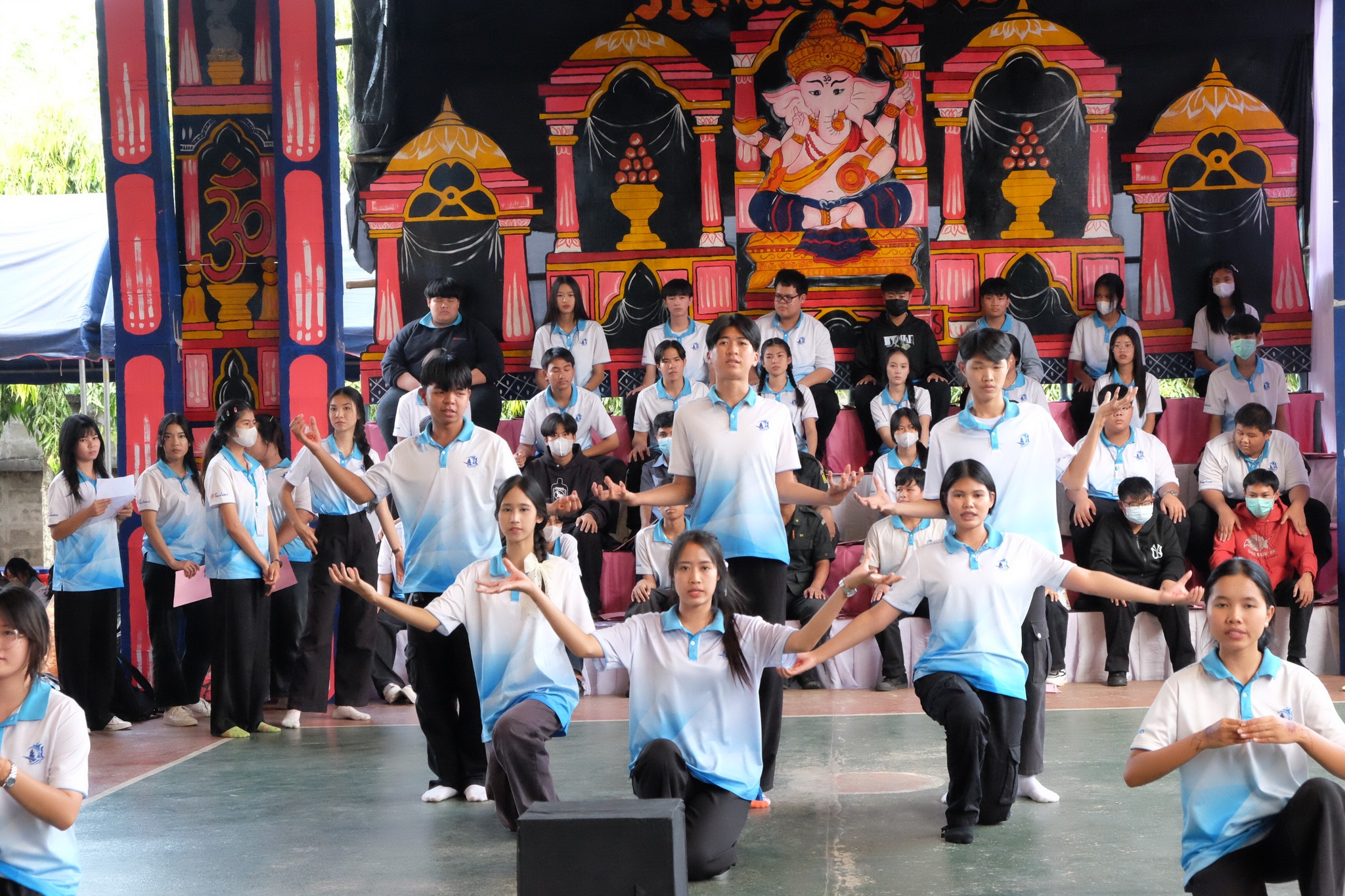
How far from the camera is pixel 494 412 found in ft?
29.6

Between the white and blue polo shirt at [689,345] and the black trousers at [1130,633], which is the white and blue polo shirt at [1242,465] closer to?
the black trousers at [1130,633]

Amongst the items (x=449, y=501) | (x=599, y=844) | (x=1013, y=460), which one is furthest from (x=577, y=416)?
(x=599, y=844)

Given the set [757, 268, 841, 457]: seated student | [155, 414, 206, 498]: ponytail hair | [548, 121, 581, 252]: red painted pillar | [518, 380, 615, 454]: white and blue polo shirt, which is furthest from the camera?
[548, 121, 581, 252]: red painted pillar

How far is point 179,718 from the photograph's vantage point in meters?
7.03

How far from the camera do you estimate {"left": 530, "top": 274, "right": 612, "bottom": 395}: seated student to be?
9.24m

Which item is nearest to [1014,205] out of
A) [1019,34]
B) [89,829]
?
[1019,34]

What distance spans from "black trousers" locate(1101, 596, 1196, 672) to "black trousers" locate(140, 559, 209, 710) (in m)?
5.02

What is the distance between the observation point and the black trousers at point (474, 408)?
8.92 meters

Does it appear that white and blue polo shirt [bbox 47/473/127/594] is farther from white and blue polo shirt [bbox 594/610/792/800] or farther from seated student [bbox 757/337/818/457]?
white and blue polo shirt [bbox 594/610/792/800]

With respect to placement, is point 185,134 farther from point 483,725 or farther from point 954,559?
point 954,559

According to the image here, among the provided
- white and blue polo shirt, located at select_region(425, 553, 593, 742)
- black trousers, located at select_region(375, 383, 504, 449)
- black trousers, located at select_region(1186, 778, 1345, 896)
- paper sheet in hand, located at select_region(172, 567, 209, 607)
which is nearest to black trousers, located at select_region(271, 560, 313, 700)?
paper sheet in hand, located at select_region(172, 567, 209, 607)

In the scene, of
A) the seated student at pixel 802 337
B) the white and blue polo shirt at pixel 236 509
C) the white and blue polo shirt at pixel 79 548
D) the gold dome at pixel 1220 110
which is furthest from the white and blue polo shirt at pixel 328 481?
the gold dome at pixel 1220 110

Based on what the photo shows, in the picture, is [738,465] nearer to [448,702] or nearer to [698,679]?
[698,679]

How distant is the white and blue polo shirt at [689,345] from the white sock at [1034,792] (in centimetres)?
458
